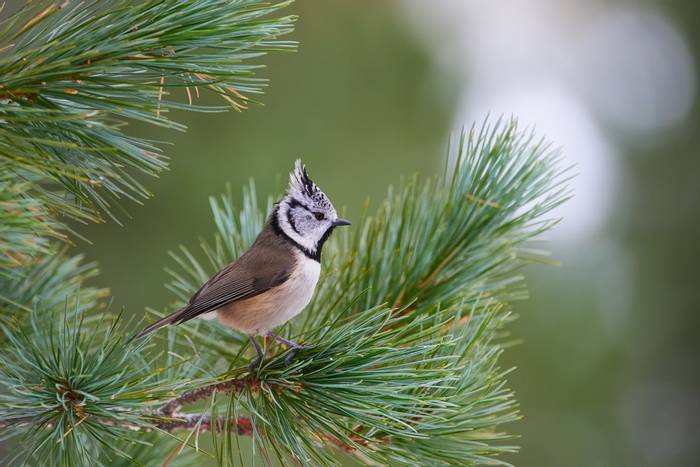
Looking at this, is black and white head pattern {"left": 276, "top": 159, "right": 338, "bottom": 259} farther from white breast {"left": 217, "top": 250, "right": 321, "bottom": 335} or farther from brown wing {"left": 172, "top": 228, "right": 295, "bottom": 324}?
white breast {"left": 217, "top": 250, "right": 321, "bottom": 335}

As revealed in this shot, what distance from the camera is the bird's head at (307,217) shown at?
6.39 feet

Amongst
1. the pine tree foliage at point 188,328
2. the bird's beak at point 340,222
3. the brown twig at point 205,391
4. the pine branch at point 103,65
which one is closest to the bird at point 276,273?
the bird's beak at point 340,222

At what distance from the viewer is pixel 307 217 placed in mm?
2057

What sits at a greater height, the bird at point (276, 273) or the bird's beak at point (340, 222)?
the bird's beak at point (340, 222)

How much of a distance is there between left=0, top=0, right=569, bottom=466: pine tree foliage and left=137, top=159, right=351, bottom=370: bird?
0.12 metres

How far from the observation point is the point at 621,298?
14.7 ft

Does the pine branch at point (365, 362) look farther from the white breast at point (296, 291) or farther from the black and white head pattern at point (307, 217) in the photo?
the black and white head pattern at point (307, 217)

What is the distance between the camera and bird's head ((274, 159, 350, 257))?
1.95m

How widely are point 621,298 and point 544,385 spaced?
744mm

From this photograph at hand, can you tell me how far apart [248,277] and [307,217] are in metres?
0.26

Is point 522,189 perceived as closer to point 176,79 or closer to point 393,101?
point 176,79

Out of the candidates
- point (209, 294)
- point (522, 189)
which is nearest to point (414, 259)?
point (522, 189)

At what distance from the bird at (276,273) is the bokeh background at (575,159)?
3.09ft

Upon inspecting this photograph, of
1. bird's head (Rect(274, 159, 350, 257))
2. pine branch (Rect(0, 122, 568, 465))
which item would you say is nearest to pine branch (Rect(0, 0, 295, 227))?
pine branch (Rect(0, 122, 568, 465))
